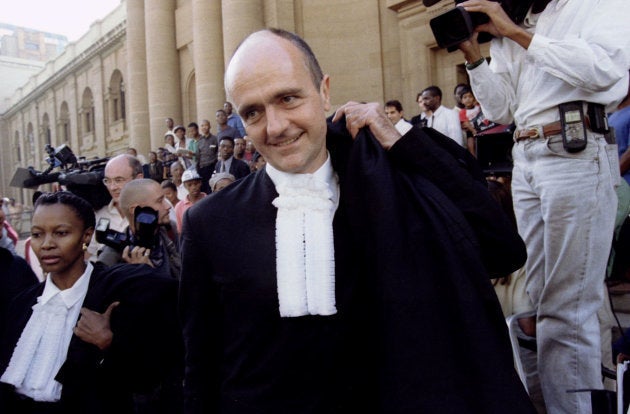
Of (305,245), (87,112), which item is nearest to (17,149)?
(87,112)

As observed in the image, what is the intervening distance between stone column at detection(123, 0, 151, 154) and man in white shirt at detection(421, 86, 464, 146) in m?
13.1

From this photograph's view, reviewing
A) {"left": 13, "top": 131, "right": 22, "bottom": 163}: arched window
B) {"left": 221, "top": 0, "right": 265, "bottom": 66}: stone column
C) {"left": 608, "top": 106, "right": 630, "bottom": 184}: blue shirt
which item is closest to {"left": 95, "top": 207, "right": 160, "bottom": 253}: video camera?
{"left": 608, "top": 106, "right": 630, "bottom": 184}: blue shirt

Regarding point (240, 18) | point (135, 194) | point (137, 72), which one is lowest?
point (135, 194)

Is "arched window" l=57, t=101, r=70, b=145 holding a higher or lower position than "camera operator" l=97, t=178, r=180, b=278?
higher

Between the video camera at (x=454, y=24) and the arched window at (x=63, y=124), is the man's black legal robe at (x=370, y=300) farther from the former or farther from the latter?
the arched window at (x=63, y=124)

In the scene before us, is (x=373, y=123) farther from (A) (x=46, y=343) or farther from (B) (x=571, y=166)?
(A) (x=46, y=343)

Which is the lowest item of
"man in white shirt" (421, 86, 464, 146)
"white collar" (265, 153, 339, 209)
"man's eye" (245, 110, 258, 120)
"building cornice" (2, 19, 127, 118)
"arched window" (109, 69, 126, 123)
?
"white collar" (265, 153, 339, 209)

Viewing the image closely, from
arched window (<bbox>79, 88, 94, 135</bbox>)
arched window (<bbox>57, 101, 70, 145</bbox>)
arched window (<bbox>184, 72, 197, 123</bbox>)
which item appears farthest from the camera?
arched window (<bbox>57, 101, 70, 145</bbox>)

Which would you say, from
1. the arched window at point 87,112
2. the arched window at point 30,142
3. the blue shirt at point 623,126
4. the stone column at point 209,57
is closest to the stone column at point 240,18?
the stone column at point 209,57

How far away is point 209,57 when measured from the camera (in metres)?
13.6

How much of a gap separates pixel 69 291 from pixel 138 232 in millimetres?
505

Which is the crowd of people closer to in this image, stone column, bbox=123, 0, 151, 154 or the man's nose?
the man's nose

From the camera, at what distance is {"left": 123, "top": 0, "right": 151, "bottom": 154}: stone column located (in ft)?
57.8

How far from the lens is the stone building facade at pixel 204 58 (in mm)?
10852
